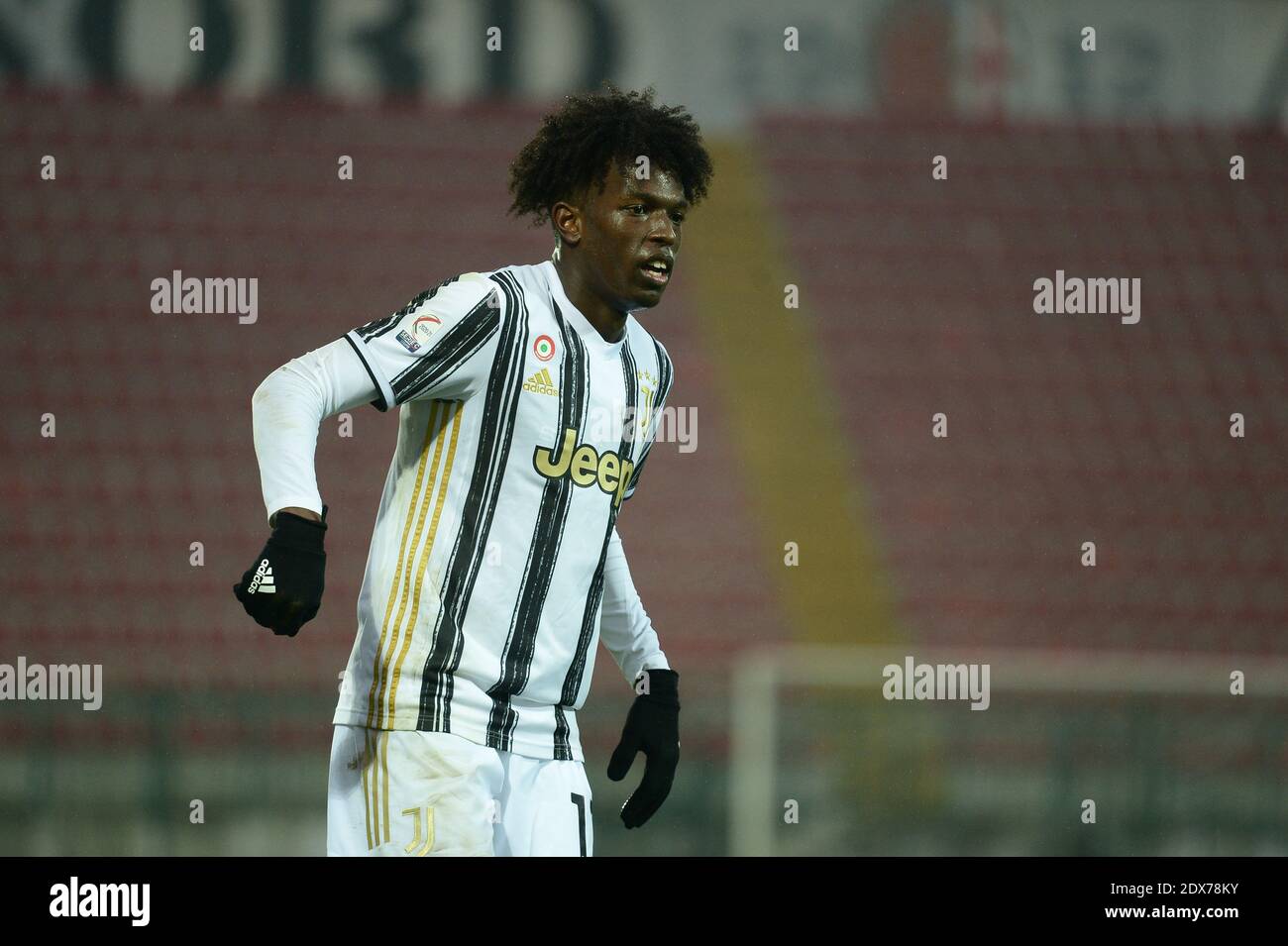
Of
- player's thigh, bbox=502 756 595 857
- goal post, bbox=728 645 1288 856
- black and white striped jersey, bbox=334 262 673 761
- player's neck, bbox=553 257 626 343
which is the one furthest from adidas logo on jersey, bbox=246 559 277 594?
goal post, bbox=728 645 1288 856

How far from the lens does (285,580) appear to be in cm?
232

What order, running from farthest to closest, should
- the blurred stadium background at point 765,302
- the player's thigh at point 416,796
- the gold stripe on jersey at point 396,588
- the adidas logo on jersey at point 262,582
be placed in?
the blurred stadium background at point 765,302
the gold stripe on jersey at point 396,588
the player's thigh at point 416,796
the adidas logo on jersey at point 262,582

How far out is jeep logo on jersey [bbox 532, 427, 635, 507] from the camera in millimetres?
2805

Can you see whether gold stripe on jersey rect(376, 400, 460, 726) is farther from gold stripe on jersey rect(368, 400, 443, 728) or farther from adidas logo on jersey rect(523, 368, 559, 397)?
adidas logo on jersey rect(523, 368, 559, 397)

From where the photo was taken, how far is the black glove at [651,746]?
3.24 meters

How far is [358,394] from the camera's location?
2.64 meters

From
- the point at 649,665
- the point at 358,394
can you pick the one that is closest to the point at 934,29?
the point at 649,665

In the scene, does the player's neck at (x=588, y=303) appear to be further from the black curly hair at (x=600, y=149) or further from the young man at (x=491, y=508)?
the black curly hair at (x=600, y=149)

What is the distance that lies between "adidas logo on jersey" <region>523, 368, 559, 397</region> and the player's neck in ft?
0.63

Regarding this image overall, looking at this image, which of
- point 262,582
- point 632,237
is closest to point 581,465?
point 632,237

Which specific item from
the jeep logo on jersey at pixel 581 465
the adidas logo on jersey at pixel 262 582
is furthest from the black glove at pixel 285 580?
the jeep logo on jersey at pixel 581 465

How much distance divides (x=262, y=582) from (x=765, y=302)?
6500 mm

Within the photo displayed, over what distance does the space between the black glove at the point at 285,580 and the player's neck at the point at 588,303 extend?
0.80 meters
